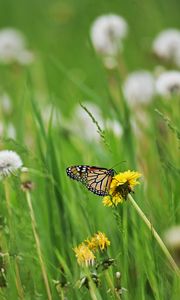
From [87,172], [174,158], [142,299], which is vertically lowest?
[142,299]

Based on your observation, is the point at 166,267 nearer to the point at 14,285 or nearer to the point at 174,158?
the point at 14,285

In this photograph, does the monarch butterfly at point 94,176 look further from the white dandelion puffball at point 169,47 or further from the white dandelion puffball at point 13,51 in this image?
the white dandelion puffball at point 13,51

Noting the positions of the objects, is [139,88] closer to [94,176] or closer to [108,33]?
[108,33]

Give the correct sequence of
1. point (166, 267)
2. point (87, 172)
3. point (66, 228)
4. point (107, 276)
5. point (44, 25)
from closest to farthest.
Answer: point (107, 276)
point (87, 172)
point (166, 267)
point (66, 228)
point (44, 25)

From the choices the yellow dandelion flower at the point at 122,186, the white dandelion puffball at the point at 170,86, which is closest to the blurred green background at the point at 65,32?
the white dandelion puffball at the point at 170,86

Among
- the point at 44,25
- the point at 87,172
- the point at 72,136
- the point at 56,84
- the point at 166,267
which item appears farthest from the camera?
the point at 44,25

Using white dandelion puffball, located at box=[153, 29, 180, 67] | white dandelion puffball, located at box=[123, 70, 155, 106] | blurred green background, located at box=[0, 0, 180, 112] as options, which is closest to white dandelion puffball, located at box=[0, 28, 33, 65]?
blurred green background, located at box=[0, 0, 180, 112]

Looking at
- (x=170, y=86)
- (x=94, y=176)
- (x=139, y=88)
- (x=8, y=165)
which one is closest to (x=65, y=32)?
(x=139, y=88)

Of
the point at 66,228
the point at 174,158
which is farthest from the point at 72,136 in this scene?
the point at 66,228
